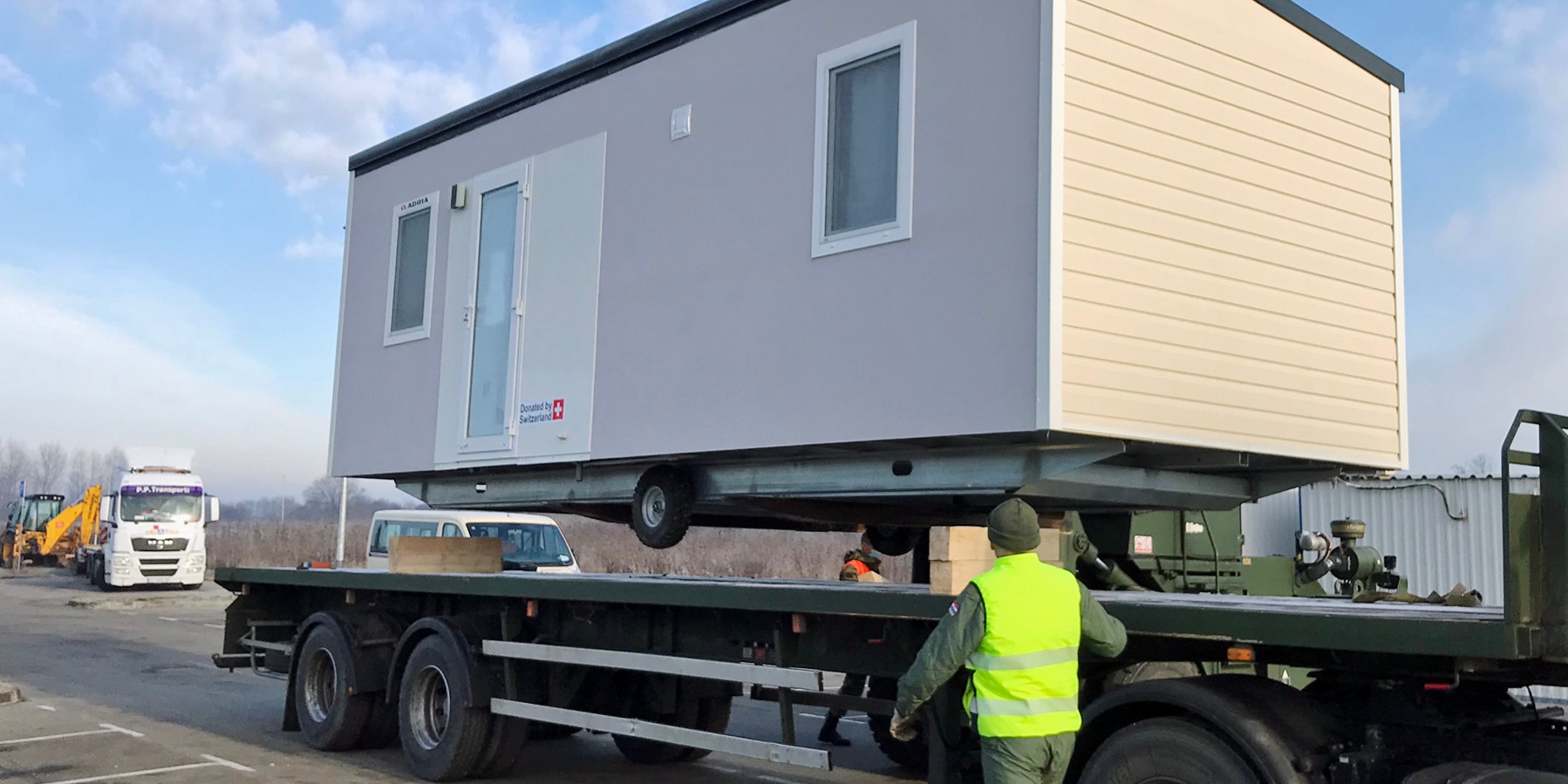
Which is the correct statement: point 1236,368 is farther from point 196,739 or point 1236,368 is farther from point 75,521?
point 75,521

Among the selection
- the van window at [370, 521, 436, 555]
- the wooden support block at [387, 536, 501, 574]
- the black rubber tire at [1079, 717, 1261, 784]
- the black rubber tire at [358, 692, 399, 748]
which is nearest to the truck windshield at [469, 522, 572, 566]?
the van window at [370, 521, 436, 555]

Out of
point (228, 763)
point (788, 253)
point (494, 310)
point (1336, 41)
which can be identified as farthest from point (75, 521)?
point (1336, 41)

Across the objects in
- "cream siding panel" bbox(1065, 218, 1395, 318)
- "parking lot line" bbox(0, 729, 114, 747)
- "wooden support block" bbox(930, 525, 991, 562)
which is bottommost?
"parking lot line" bbox(0, 729, 114, 747)

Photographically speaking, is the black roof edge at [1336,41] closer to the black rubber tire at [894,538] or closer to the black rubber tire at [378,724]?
the black rubber tire at [894,538]

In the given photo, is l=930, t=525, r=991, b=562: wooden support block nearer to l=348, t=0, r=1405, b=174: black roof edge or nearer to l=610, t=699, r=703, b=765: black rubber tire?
l=348, t=0, r=1405, b=174: black roof edge

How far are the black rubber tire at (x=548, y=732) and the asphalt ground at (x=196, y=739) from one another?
0.08 m

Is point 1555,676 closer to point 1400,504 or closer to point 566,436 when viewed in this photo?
point 566,436

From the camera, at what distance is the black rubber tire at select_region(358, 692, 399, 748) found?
1002cm

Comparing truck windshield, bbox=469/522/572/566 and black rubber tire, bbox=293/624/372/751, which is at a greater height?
truck windshield, bbox=469/522/572/566

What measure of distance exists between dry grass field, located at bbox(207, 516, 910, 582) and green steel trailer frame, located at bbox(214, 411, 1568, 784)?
29.8ft

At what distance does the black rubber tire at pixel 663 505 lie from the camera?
7.57m

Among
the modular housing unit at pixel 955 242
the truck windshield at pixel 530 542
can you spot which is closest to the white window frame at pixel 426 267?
the modular housing unit at pixel 955 242

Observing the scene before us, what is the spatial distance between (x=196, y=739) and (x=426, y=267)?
4.30 meters

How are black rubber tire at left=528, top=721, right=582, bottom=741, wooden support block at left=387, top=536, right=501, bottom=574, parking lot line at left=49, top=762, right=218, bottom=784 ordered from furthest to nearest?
black rubber tire at left=528, top=721, right=582, bottom=741 < wooden support block at left=387, top=536, right=501, bottom=574 < parking lot line at left=49, top=762, right=218, bottom=784
